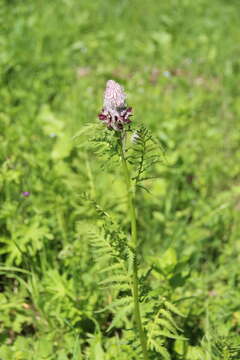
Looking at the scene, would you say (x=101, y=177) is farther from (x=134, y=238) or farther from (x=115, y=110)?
(x=115, y=110)

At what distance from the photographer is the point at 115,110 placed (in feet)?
4.64

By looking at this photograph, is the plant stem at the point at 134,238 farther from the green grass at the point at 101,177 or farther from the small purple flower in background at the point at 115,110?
the green grass at the point at 101,177

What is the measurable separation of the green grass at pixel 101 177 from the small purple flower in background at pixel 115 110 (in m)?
0.16

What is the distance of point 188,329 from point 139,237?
0.71 meters

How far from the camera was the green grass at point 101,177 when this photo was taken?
2195 mm

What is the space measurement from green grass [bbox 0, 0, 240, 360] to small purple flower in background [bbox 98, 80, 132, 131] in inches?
6.4

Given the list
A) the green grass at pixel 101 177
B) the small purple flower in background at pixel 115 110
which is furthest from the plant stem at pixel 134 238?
the green grass at pixel 101 177

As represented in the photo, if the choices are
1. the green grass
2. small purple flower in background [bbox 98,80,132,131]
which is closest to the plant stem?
small purple flower in background [bbox 98,80,132,131]

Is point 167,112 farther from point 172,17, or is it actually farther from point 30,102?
point 172,17

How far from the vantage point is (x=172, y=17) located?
5.96m

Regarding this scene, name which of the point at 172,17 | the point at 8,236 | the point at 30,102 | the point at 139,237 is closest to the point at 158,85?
the point at 30,102

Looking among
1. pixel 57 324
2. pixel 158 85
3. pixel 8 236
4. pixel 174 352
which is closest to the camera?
pixel 174 352

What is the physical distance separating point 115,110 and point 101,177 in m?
1.48

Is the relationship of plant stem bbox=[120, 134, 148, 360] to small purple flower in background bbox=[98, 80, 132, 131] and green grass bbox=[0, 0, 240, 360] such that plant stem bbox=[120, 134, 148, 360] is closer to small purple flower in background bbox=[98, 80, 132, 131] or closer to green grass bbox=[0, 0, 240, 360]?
small purple flower in background bbox=[98, 80, 132, 131]
